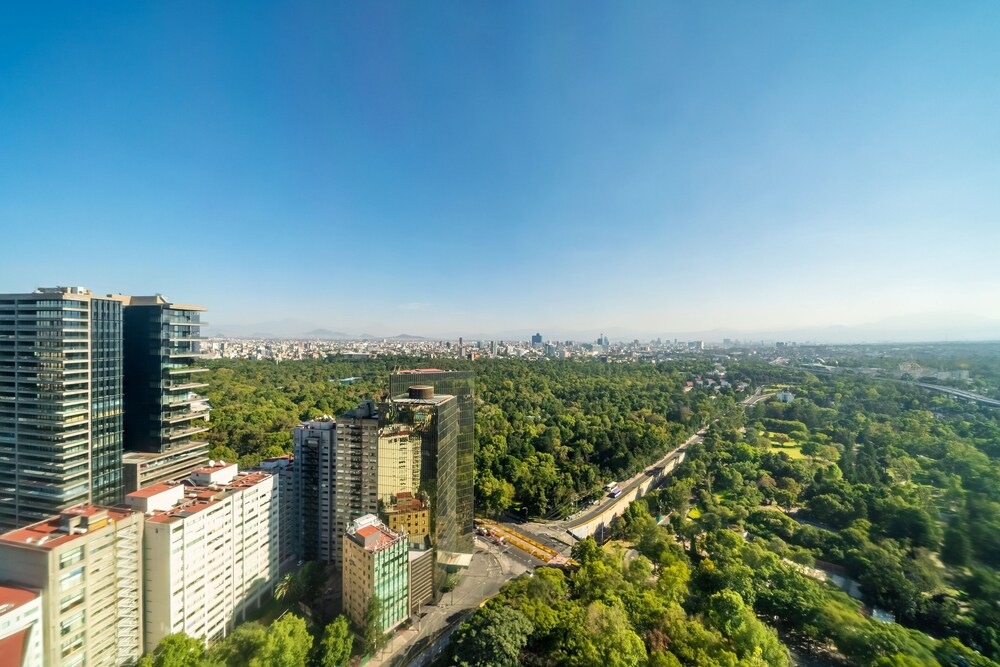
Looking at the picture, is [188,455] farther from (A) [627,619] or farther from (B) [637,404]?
(B) [637,404]

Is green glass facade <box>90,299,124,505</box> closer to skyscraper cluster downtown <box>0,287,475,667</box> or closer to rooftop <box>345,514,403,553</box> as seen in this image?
skyscraper cluster downtown <box>0,287,475,667</box>

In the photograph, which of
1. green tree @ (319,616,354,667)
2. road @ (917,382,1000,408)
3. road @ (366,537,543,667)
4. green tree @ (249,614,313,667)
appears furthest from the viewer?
road @ (917,382,1000,408)

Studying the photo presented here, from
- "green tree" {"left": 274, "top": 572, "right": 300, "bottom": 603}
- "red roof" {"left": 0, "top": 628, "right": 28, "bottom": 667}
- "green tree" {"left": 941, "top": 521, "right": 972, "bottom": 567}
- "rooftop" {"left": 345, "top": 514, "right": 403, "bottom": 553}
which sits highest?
"green tree" {"left": 941, "top": 521, "right": 972, "bottom": 567}

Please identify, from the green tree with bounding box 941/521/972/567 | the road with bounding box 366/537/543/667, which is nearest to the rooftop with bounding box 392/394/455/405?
the road with bounding box 366/537/543/667

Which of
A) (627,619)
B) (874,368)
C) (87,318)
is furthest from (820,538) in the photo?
(874,368)

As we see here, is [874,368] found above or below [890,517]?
above

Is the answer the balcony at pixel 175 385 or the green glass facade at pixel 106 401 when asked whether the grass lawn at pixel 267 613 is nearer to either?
the green glass facade at pixel 106 401
